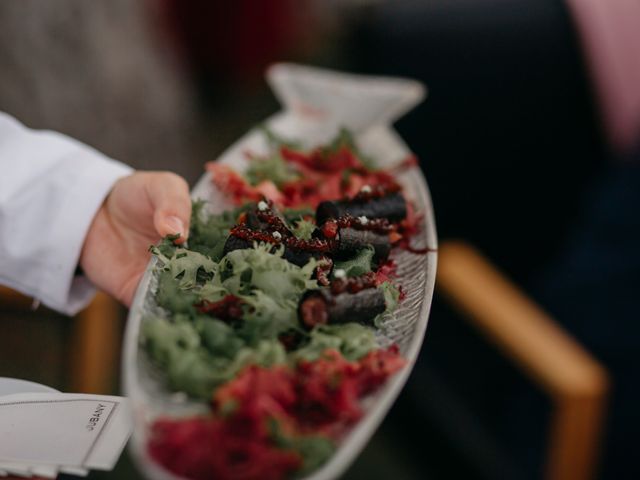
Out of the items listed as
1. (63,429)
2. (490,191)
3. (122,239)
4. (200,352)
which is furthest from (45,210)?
(490,191)

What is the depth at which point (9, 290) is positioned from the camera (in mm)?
1717

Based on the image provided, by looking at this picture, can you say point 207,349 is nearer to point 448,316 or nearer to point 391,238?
point 391,238

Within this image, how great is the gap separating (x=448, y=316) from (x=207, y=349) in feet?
5.25

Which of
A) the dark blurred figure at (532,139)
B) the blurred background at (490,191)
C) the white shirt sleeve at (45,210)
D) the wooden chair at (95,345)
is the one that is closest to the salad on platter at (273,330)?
the white shirt sleeve at (45,210)

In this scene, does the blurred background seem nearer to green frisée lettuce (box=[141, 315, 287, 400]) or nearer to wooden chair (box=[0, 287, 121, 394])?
wooden chair (box=[0, 287, 121, 394])

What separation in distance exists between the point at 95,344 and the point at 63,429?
1272mm

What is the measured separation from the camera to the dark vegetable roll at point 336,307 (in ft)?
2.80

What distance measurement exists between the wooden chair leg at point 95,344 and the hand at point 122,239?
709 millimetres

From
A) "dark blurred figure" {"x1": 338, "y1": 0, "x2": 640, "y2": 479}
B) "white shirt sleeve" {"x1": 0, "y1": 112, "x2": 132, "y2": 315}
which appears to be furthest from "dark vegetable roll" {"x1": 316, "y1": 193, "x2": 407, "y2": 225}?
"dark blurred figure" {"x1": 338, "y1": 0, "x2": 640, "y2": 479}

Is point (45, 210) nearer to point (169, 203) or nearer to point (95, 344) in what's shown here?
point (169, 203)

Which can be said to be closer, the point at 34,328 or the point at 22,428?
the point at 22,428

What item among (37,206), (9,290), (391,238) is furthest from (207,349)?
(9,290)

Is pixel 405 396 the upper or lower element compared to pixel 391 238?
lower

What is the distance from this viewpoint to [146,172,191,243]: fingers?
1008 millimetres
